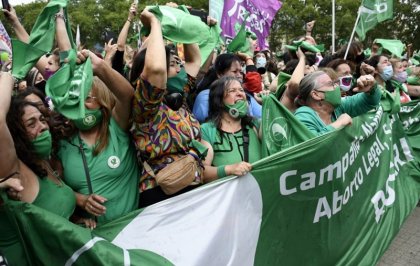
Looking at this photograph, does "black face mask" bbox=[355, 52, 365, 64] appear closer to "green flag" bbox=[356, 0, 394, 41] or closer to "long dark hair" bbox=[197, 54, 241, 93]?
"green flag" bbox=[356, 0, 394, 41]

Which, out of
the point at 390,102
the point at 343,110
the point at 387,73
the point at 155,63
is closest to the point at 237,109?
the point at 155,63

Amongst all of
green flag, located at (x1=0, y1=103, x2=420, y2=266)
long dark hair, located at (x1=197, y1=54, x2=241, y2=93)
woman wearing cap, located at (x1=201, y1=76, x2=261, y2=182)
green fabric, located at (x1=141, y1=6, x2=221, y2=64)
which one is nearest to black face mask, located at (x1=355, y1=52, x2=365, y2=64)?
green flag, located at (x1=0, y1=103, x2=420, y2=266)

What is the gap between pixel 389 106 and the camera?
4.18m

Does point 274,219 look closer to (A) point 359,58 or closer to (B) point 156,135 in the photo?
(B) point 156,135

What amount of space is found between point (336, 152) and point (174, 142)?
1288mm

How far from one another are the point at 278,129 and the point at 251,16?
4.17 meters

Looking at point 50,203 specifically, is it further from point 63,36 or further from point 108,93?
point 63,36

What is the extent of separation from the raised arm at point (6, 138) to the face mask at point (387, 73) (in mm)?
4427

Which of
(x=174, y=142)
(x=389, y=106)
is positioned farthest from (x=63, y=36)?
(x=389, y=106)

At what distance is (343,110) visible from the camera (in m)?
3.98

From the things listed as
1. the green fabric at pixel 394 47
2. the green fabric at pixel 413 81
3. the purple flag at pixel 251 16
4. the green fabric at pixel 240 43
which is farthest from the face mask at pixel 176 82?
the green fabric at pixel 413 81

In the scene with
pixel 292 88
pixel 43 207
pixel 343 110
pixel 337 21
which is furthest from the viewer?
pixel 337 21

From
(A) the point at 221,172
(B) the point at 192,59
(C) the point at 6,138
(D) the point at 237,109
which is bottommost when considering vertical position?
(A) the point at 221,172

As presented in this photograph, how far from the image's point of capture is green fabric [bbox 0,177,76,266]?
1699mm
